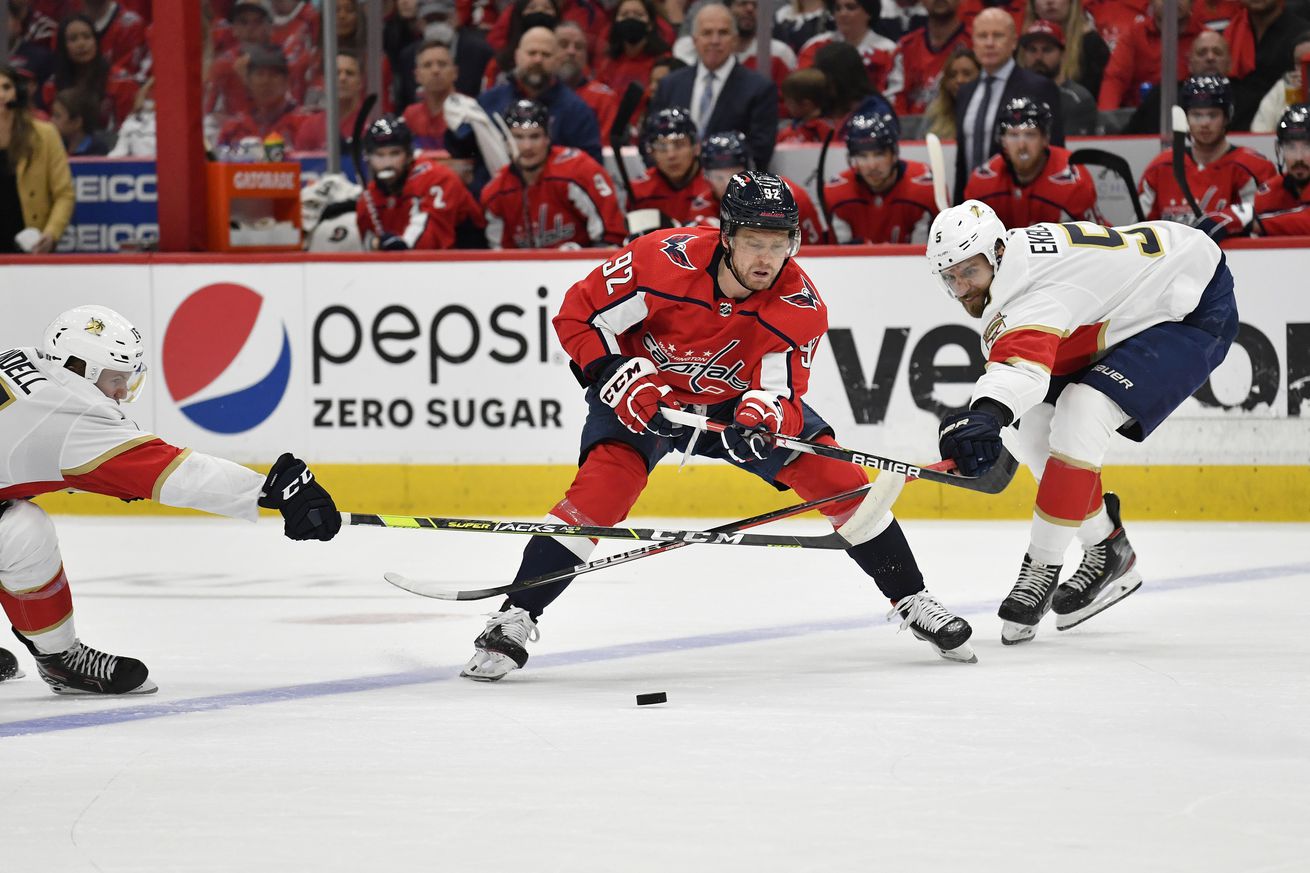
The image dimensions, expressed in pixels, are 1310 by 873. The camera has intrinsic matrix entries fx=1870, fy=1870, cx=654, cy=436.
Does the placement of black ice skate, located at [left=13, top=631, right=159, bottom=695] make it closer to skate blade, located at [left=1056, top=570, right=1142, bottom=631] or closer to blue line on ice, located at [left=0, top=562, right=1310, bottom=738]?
blue line on ice, located at [left=0, top=562, right=1310, bottom=738]

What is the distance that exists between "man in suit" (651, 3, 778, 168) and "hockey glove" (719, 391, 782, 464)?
372cm

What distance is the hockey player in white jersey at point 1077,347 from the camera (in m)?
4.34

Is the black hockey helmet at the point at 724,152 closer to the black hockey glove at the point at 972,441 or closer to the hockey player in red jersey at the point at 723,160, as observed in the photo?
the hockey player in red jersey at the point at 723,160

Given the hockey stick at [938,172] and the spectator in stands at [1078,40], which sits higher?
the spectator in stands at [1078,40]

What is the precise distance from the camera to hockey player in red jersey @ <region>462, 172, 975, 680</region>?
407 cm

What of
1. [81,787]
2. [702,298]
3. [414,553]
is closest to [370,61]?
[414,553]

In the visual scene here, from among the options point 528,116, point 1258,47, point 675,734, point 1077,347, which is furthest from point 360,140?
point 675,734

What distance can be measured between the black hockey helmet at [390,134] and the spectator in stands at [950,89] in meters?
2.18

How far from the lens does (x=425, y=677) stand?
416 cm

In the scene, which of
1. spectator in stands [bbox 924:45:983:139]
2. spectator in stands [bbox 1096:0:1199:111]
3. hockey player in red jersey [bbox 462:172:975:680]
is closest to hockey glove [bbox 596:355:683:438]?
hockey player in red jersey [bbox 462:172:975:680]

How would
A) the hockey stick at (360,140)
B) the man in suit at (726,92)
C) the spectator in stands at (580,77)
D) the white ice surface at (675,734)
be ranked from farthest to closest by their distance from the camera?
the spectator in stands at (580,77) → the hockey stick at (360,140) → the man in suit at (726,92) → the white ice surface at (675,734)

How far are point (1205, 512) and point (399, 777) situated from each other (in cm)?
455

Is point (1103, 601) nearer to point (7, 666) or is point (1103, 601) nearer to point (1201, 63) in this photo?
point (7, 666)

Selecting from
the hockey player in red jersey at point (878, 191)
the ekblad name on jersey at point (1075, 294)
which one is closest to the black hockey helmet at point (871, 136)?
the hockey player in red jersey at point (878, 191)
